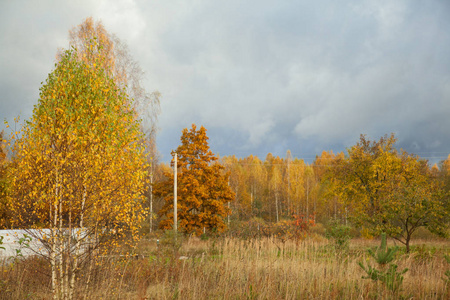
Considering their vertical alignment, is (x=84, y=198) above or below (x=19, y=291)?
above

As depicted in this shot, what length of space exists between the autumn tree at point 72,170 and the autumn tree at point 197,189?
43.6 feet

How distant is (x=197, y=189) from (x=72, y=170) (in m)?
13.9

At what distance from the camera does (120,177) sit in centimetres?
639

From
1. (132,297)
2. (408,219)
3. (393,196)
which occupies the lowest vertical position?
(132,297)

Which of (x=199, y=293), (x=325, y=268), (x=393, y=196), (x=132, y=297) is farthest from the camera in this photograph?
(x=393, y=196)

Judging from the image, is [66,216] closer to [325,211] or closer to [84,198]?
[84,198]

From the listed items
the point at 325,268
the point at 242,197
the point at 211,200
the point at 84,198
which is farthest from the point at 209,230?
the point at 242,197

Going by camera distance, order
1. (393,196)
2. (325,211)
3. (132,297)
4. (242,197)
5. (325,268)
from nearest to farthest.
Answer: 1. (132,297)
2. (325,268)
3. (393,196)
4. (242,197)
5. (325,211)

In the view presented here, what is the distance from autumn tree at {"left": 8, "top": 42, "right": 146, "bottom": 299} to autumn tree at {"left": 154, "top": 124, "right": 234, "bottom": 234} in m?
13.3

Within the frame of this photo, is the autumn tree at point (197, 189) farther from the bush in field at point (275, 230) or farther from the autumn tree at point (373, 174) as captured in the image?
the autumn tree at point (373, 174)

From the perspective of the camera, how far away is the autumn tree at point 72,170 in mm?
5801

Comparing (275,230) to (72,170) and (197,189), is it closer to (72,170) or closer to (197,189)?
(197,189)

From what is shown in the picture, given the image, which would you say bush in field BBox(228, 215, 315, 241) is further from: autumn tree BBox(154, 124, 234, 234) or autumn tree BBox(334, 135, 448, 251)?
autumn tree BBox(334, 135, 448, 251)

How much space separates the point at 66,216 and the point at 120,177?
4.99ft
